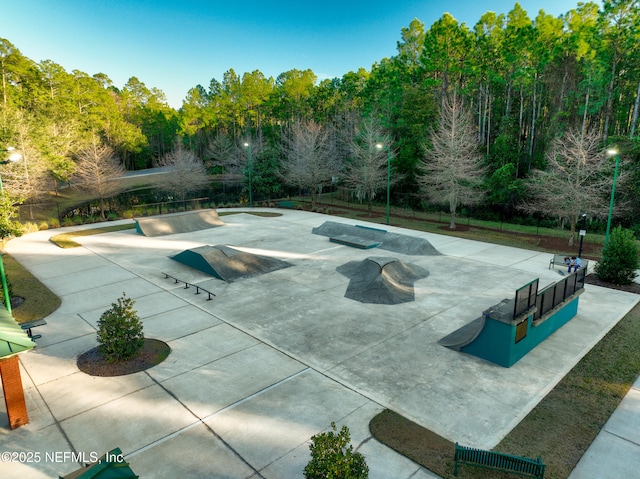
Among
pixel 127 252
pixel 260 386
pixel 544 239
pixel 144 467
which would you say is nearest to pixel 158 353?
pixel 260 386

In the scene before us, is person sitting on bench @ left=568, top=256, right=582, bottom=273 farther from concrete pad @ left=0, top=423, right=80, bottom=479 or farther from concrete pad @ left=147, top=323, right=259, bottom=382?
concrete pad @ left=0, top=423, right=80, bottom=479

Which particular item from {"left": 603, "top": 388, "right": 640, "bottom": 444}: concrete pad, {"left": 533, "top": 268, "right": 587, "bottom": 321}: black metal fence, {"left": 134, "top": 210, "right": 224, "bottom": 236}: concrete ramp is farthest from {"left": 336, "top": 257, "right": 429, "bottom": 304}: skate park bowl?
{"left": 134, "top": 210, "right": 224, "bottom": 236}: concrete ramp

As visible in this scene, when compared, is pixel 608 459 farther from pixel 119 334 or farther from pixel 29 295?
pixel 29 295

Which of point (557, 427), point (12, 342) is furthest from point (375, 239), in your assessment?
point (12, 342)

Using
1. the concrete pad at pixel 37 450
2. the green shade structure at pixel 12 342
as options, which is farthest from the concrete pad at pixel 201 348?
the green shade structure at pixel 12 342

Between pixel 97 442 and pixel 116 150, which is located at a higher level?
pixel 116 150

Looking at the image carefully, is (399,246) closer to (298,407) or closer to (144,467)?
(298,407)
